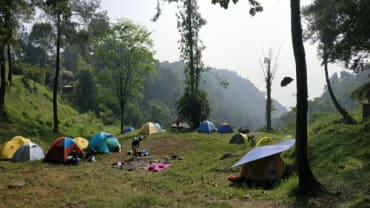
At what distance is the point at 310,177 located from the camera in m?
9.23

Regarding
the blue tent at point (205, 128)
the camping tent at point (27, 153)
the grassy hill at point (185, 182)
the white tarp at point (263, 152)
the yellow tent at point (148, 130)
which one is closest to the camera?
the grassy hill at point (185, 182)

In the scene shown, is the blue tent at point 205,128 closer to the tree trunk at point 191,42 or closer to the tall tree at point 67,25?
the tree trunk at point 191,42

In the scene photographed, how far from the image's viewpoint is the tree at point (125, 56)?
36.7 meters

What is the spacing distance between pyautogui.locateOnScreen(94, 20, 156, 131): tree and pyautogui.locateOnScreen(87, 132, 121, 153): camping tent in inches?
612

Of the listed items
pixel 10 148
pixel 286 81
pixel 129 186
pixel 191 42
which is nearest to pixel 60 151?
pixel 10 148

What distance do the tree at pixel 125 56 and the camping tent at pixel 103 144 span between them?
15554 mm

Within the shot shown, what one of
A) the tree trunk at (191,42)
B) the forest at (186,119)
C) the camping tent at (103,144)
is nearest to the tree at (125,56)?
the forest at (186,119)

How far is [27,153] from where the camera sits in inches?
674

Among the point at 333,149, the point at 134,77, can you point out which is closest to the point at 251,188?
the point at 333,149

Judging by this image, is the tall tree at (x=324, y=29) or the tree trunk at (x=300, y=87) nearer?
the tree trunk at (x=300, y=87)

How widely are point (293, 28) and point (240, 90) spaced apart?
184 metres

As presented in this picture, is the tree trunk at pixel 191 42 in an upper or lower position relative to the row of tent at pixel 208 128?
upper

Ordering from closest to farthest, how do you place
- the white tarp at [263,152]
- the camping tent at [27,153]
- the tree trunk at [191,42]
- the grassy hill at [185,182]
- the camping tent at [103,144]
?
1. the grassy hill at [185,182]
2. the white tarp at [263,152]
3. the camping tent at [27,153]
4. the camping tent at [103,144]
5. the tree trunk at [191,42]

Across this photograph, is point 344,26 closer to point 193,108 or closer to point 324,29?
point 324,29
